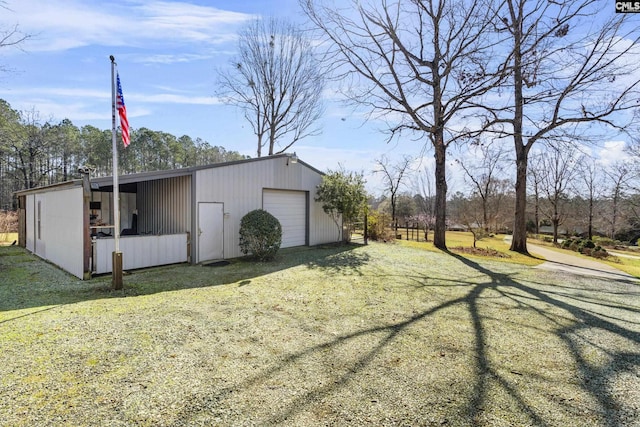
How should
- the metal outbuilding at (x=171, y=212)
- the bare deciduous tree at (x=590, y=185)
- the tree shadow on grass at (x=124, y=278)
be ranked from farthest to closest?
the bare deciduous tree at (x=590, y=185) < the metal outbuilding at (x=171, y=212) < the tree shadow on grass at (x=124, y=278)

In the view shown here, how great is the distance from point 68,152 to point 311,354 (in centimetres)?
3271

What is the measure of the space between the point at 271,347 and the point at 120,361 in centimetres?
153

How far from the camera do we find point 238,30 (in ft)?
60.2

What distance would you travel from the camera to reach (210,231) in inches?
341

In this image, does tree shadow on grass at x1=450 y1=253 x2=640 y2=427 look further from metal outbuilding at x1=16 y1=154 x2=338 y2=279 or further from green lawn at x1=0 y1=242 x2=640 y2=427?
metal outbuilding at x1=16 y1=154 x2=338 y2=279

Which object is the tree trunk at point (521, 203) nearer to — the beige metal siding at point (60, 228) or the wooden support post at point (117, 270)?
the wooden support post at point (117, 270)

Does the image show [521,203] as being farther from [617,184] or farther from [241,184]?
[617,184]

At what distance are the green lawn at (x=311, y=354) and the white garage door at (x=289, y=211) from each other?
4504mm

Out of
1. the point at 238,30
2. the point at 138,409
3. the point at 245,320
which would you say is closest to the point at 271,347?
the point at 245,320

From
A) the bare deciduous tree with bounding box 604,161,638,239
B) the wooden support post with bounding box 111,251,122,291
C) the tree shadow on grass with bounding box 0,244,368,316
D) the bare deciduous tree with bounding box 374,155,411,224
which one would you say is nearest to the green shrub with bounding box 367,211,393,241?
the tree shadow on grass with bounding box 0,244,368,316

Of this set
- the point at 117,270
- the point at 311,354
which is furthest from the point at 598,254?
the point at 117,270

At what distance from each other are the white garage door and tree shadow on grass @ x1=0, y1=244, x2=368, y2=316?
150 cm

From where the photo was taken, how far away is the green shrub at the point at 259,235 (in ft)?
28.5

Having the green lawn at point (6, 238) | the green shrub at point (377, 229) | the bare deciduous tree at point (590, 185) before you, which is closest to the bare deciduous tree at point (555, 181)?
the bare deciduous tree at point (590, 185)
